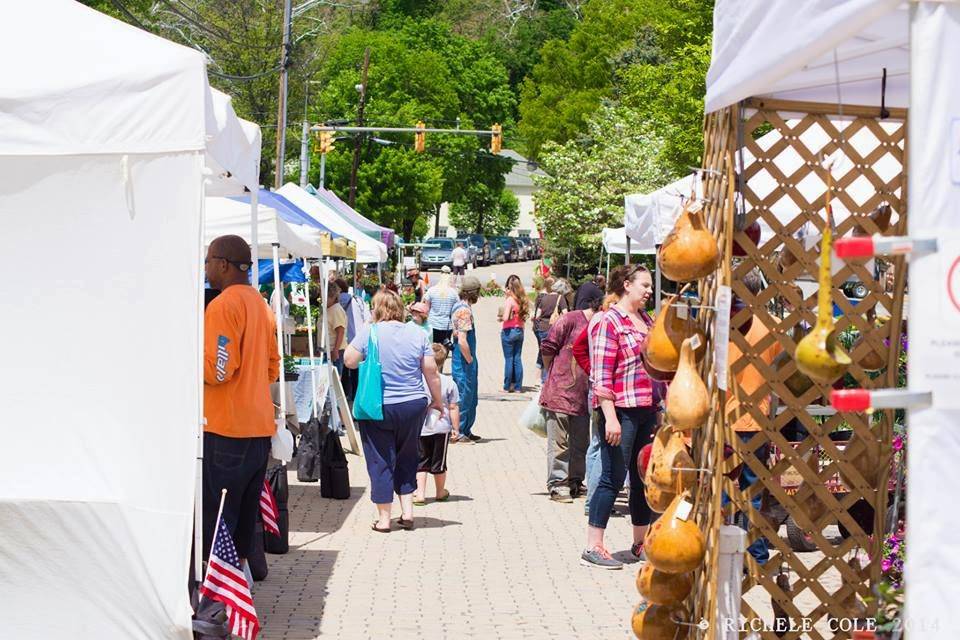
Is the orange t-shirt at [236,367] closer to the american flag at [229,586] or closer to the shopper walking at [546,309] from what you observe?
the american flag at [229,586]

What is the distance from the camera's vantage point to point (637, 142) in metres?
46.5

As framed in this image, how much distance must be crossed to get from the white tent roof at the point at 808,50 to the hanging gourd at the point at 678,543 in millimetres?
1474

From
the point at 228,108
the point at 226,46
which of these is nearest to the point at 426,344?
the point at 228,108

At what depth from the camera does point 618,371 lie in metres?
8.52

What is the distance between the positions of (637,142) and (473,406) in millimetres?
31918

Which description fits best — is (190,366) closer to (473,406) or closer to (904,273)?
(904,273)

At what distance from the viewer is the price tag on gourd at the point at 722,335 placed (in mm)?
4629

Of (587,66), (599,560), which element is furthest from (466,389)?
(587,66)

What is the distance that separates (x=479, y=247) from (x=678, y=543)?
6840 centimetres

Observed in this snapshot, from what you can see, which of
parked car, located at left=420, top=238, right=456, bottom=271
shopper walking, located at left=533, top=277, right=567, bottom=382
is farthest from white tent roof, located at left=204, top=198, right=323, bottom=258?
parked car, located at left=420, top=238, right=456, bottom=271

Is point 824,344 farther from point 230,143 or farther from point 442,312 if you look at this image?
point 442,312

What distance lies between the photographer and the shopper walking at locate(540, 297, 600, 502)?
10.9 m

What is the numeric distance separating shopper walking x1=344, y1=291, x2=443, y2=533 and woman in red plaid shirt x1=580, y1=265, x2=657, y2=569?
5.40 feet

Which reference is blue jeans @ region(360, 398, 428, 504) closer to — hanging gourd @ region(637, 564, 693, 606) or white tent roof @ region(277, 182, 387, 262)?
hanging gourd @ region(637, 564, 693, 606)
